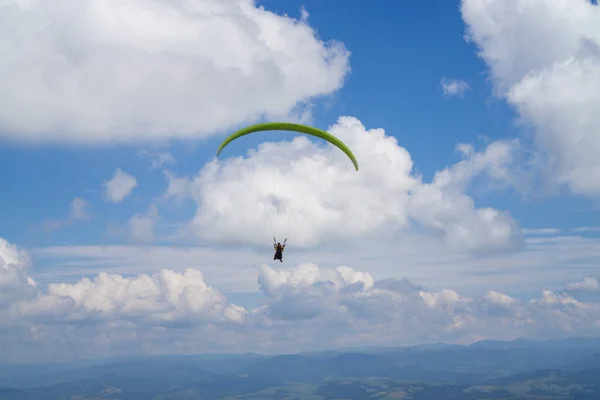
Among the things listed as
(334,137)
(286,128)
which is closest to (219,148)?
(286,128)

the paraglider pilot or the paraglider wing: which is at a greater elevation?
the paraglider wing

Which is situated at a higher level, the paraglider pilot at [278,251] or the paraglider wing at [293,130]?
the paraglider wing at [293,130]

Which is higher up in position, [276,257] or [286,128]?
[286,128]

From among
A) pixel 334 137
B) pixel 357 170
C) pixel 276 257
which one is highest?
pixel 334 137

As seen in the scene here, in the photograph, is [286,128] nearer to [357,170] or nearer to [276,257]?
[357,170]

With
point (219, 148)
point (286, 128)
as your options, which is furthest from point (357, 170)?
point (219, 148)

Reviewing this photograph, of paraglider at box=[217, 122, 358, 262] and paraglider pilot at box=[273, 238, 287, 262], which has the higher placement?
paraglider at box=[217, 122, 358, 262]

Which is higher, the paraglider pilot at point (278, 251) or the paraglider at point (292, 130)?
the paraglider at point (292, 130)

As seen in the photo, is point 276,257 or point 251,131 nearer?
point 251,131
